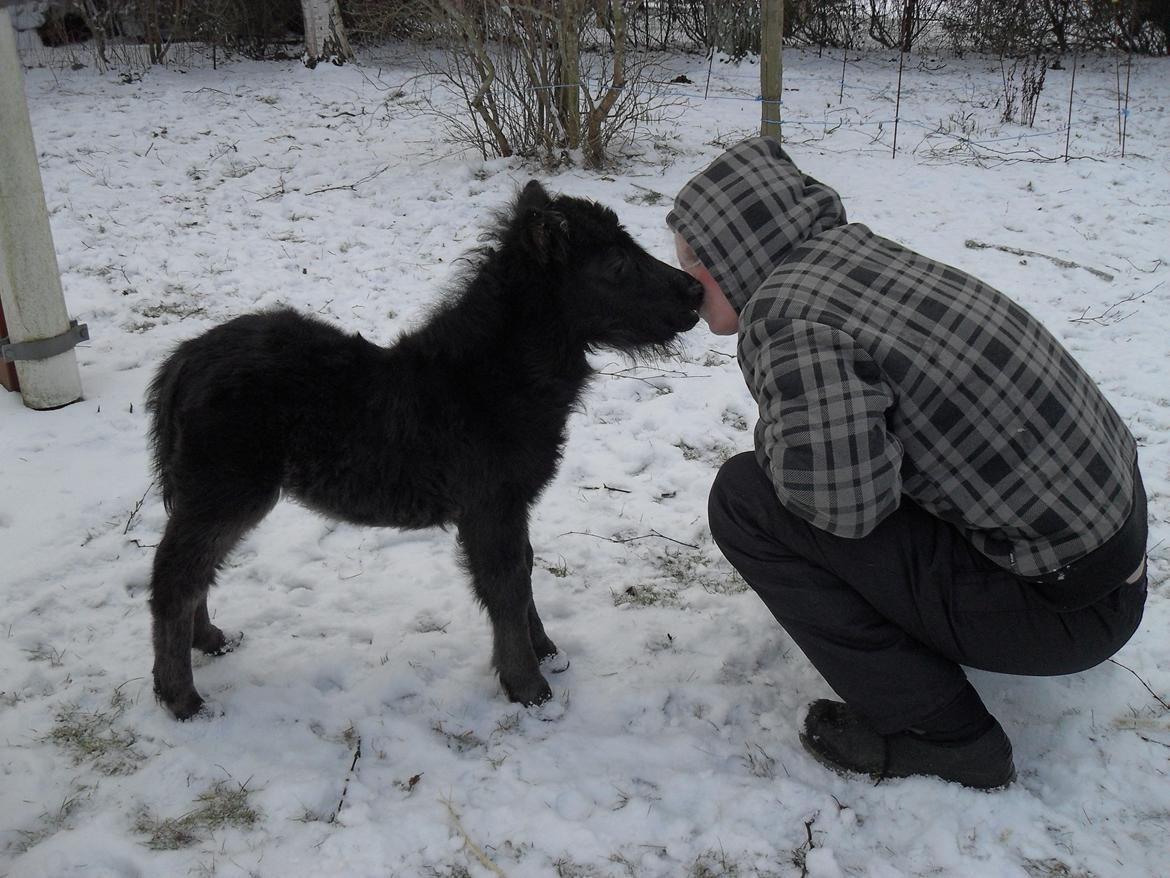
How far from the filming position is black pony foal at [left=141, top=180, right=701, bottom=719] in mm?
2811

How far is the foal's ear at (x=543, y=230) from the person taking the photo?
2.88 m

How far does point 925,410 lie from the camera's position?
224cm

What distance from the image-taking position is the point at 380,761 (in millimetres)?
2764

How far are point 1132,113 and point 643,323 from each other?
11235mm

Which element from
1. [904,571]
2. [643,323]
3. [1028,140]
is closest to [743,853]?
[904,571]

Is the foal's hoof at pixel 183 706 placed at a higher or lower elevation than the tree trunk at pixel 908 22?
lower

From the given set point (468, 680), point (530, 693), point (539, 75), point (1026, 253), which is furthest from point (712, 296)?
point (539, 75)

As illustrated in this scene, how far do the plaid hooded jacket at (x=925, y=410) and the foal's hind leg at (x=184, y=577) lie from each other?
5.36 feet

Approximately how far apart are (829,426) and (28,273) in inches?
170

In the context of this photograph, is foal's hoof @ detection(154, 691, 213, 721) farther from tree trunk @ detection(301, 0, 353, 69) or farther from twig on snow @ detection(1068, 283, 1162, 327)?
tree trunk @ detection(301, 0, 353, 69)

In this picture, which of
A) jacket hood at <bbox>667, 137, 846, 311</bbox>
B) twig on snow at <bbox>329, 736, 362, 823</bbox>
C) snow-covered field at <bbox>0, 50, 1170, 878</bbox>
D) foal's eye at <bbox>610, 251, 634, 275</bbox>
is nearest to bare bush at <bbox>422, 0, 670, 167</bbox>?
snow-covered field at <bbox>0, 50, 1170, 878</bbox>

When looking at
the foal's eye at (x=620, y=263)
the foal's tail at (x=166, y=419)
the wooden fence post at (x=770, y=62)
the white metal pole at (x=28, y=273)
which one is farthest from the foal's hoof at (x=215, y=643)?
the wooden fence post at (x=770, y=62)

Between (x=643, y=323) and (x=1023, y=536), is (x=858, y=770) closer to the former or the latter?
(x=1023, y=536)

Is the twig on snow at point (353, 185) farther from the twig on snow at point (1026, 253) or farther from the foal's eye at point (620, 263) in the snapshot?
the foal's eye at point (620, 263)
